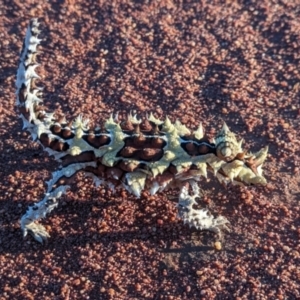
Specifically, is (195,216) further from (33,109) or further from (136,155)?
(33,109)

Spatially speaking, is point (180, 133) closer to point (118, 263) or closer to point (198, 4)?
point (118, 263)

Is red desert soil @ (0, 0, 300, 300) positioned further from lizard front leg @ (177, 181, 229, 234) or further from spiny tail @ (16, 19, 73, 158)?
spiny tail @ (16, 19, 73, 158)

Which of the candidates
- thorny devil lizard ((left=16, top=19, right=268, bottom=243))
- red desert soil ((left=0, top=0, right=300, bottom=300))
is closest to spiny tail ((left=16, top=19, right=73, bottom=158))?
thorny devil lizard ((left=16, top=19, right=268, bottom=243))

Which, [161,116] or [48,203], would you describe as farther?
[161,116]

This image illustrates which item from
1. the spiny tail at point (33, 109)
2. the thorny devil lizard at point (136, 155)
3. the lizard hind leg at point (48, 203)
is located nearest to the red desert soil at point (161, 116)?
the lizard hind leg at point (48, 203)


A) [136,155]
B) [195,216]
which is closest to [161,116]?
[195,216]

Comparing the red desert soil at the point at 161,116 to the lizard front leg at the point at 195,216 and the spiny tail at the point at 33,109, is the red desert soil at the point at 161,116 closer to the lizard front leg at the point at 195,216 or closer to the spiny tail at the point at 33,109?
the lizard front leg at the point at 195,216
